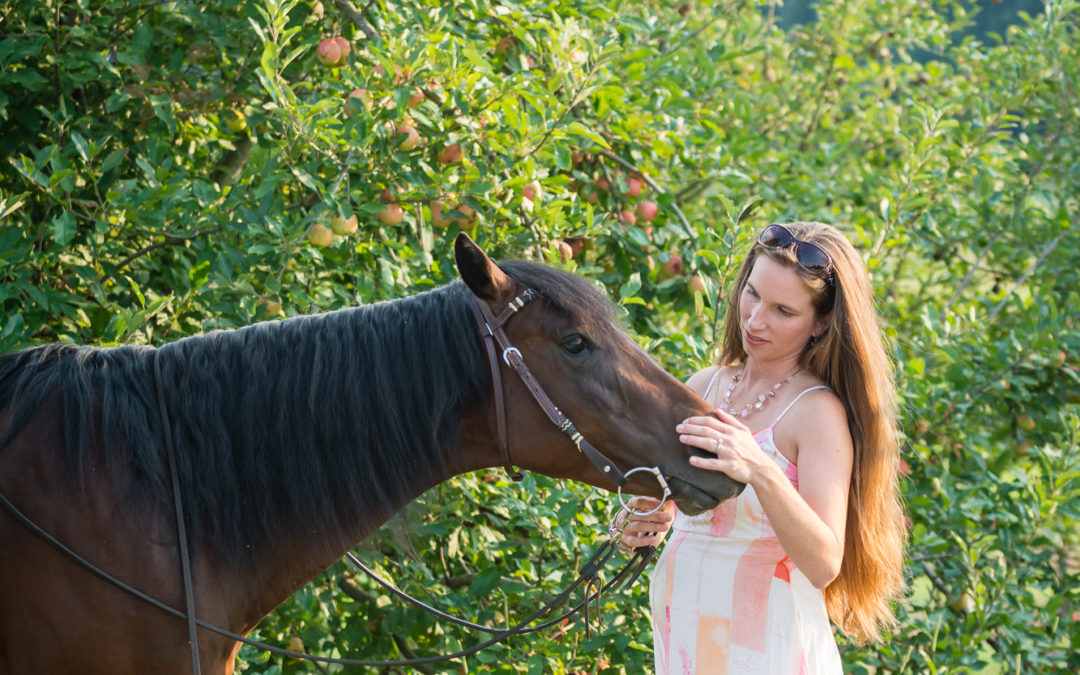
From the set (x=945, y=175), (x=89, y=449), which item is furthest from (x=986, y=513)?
(x=89, y=449)

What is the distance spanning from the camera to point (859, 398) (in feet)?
6.08

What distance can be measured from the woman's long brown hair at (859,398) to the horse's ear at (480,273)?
2.01ft

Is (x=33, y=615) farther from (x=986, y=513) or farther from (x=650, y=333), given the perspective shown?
(x=986, y=513)

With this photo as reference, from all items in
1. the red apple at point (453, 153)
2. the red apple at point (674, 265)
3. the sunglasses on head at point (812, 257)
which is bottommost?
the red apple at point (674, 265)

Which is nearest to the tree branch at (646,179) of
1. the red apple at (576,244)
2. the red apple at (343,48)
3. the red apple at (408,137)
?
the red apple at (576,244)

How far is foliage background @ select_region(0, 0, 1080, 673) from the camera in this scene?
8.50 ft

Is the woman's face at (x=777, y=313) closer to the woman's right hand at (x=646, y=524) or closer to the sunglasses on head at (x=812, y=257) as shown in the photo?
the sunglasses on head at (x=812, y=257)

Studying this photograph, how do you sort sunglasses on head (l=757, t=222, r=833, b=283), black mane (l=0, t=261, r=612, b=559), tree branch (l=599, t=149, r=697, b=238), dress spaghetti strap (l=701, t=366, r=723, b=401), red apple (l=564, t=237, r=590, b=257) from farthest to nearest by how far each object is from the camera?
tree branch (l=599, t=149, r=697, b=238), red apple (l=564, t=237, r=590, b=257), dress spaghetti strap (l=701, t=366, r=723, b=401), sunglasses on head (l=757, t=222, r=833, b=283), black mane (l=0, t=261, r=612, b=559)

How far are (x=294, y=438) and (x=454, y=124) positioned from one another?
1.49m

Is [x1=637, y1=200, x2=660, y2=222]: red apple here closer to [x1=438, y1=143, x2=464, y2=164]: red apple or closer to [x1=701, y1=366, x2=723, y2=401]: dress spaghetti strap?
[x1=438, y1=143, x2=464, y2=164]: red apple

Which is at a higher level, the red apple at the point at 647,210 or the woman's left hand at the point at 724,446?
the woman's left hand at the point at 724,446

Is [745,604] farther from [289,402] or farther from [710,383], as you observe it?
[289,402]

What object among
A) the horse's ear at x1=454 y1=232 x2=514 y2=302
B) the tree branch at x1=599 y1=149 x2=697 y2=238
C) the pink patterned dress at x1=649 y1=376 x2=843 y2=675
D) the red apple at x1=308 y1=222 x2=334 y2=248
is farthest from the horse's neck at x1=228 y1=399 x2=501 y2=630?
the tree branch at x1=599 y1=149 x2=697 y2=238

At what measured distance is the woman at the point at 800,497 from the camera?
176cm
